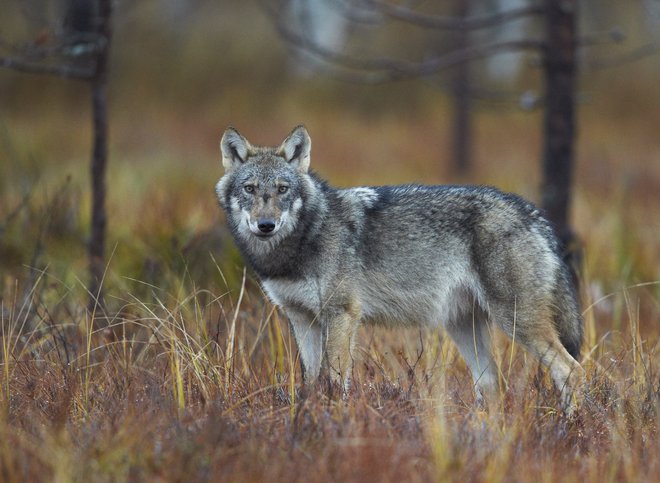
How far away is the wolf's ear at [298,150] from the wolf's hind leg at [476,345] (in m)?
1.45

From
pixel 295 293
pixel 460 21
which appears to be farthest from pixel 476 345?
pixel 460 21

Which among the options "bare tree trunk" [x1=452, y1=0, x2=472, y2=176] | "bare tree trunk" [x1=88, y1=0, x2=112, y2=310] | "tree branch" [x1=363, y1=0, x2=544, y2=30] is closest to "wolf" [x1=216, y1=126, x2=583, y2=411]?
"bare tree trunk" [x1=88, y1=0, x2=112, y2=310]

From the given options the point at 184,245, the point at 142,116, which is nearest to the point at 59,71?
the point at 184,245

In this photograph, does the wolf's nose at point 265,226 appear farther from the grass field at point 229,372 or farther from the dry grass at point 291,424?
the dry grass at point 291,424

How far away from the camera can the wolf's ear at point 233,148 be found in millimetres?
5457

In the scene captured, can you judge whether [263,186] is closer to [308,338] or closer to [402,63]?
[308,338]

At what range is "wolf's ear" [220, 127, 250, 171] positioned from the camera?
5.46 meters

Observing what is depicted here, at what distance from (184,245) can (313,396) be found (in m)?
3.19

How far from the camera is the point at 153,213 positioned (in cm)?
902

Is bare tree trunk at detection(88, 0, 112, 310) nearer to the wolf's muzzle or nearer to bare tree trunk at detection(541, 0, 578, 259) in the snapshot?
the wolf's muzzle

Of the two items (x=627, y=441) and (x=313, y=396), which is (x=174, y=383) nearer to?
(x=313, y=396)

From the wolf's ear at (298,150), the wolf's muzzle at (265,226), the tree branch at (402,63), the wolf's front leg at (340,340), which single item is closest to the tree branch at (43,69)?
the tree branch at (402,63)

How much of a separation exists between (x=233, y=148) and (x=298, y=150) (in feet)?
1.39

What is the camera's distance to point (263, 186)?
5203 millimetres
